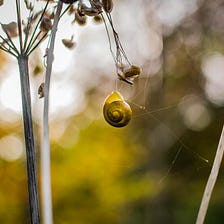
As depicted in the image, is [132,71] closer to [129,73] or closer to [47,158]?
[129,73]

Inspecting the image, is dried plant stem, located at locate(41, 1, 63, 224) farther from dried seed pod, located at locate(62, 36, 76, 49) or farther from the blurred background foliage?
the blurred background foliage

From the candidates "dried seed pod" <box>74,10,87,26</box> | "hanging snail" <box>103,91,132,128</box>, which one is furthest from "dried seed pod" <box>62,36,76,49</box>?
"hanging snail" <box>103,91,132,128</box>

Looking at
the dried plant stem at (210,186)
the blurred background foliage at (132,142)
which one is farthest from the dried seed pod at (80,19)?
the blurred background foliage at (132,142)

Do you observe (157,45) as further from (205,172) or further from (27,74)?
(27,74)

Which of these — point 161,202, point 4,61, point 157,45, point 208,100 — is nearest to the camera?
point 4,61

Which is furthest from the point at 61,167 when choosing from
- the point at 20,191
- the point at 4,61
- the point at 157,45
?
the point at 4,61

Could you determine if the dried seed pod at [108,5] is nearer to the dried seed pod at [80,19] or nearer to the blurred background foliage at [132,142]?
the dried seed pod at [80,19]

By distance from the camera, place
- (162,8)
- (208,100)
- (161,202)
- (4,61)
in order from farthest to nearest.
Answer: (208,100), (161,202), (162,8), (4,61)
